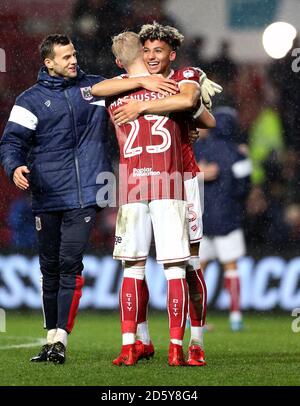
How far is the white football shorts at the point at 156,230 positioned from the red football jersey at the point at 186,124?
0.28m

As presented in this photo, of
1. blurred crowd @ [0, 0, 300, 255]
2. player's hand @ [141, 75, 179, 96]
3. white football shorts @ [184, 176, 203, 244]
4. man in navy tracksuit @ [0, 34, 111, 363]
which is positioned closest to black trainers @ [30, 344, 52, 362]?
man in navy tracksuit @ [0, 34, 111, 363]

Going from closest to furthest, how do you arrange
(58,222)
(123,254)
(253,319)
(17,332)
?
(123,254) → (58,222) → (17,332) → (253,319)

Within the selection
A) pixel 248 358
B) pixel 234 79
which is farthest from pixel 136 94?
pixel 234 79

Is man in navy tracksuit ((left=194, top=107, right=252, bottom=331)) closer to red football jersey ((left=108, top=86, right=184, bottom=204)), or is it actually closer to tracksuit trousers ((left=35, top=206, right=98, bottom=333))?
tracksuit trousers ((left=35, top=206, right=98, bottom=333))

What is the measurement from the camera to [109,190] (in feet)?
26.9

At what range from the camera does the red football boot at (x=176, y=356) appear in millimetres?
7426

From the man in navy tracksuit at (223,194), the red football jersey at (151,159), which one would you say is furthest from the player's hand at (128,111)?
the man in navy tracksuit at (223,194)

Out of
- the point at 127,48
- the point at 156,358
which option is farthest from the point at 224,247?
the point at 127,48

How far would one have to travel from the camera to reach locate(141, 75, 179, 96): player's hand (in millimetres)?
7406

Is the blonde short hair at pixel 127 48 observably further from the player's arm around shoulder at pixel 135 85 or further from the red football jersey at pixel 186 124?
the red football jersey at pixel 186 124

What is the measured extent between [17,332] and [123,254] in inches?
139

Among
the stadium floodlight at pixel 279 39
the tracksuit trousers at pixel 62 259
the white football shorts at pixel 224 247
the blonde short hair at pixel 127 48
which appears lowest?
the tracksuit trousers at pixel 62 259
